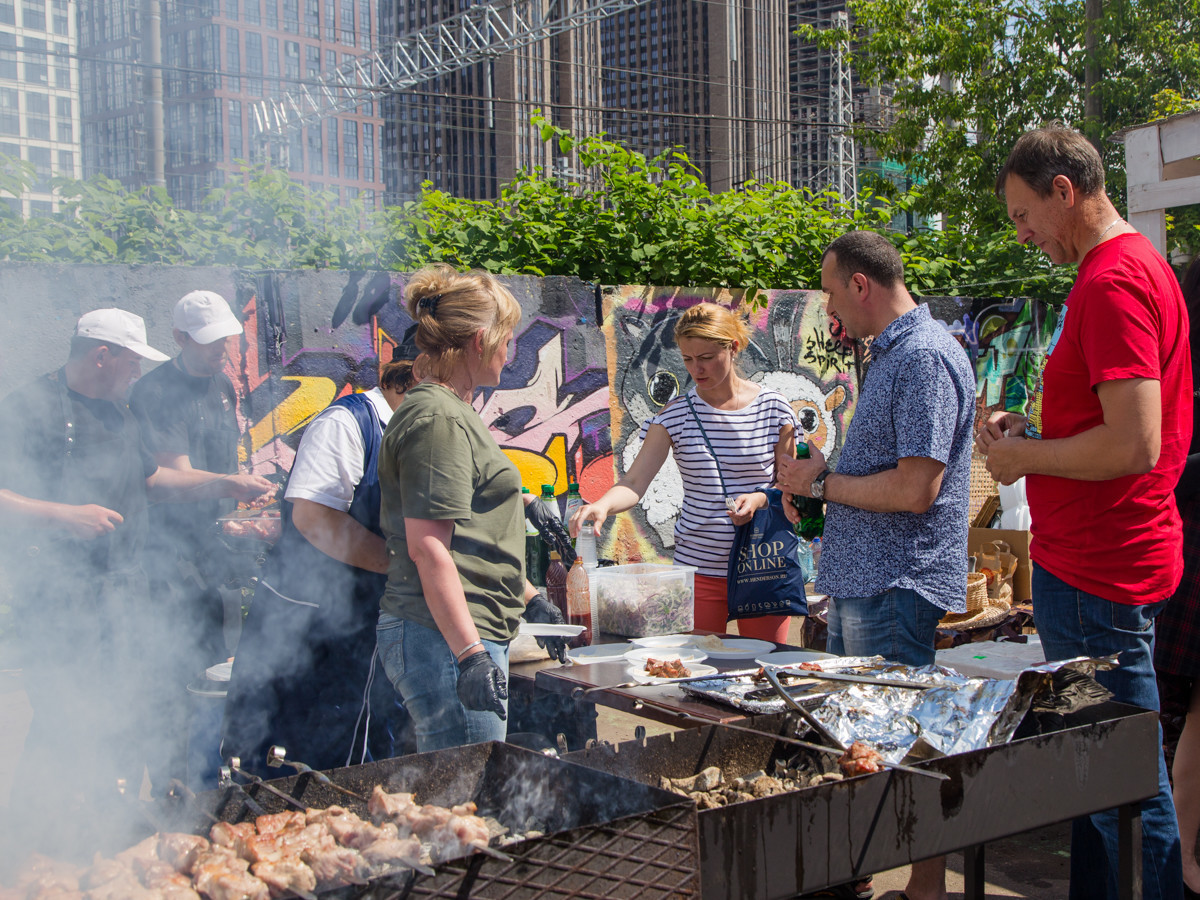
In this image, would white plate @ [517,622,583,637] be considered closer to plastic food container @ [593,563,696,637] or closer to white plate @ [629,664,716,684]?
white plate @ [629,664,716,684]

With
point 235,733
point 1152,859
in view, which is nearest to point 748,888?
point 1152,859

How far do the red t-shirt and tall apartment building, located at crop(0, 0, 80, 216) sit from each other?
2.18 metres

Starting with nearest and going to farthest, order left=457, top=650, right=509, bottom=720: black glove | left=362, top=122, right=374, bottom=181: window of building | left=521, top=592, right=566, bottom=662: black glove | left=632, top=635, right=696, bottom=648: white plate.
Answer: left=457, top=650, right=509, bottom=720: black glove < left=521, top=592, right=566, bottom=662: black glove < left=632, top=635, right=696, bottom=648: white plate < left=362, top=122, right=374, bottom=181: window of building

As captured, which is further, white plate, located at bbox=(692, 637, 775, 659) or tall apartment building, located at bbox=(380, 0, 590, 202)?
tall apartment building, located at bbox=(380, 0, 590, 202)

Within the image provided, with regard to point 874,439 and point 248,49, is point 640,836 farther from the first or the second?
point 248,49

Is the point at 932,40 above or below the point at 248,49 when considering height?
above

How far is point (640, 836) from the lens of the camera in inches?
62.9

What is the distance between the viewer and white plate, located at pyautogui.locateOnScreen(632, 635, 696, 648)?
3.11 metres

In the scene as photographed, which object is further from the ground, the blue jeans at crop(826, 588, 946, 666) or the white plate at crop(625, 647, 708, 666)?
the blue jeans at crop(826, 588, 946, 666)

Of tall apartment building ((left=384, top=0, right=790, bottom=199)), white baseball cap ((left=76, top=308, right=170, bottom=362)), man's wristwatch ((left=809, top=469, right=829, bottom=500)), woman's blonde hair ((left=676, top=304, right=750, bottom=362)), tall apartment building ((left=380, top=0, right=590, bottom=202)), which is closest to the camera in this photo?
man's wristwatch ((left=809, top=469, right=829, bottom=500))

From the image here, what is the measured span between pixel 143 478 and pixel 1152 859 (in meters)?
3.45

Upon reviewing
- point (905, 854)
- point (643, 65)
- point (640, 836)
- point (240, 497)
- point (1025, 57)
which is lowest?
point (905, 854)

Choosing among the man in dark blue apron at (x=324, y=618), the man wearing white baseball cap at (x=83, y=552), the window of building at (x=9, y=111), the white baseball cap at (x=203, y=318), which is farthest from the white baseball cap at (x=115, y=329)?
the window of building at (x=9, y=111)

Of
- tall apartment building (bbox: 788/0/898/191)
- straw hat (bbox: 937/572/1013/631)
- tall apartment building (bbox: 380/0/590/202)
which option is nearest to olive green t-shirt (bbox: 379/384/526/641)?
tall apartment building (bbox: 380/0/590/202)
